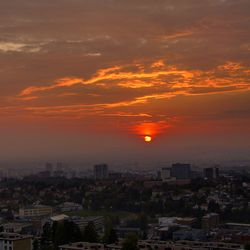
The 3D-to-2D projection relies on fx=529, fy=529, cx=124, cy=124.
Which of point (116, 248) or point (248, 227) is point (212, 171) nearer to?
point (248, 227)

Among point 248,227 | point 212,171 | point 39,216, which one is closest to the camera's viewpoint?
point 248,227

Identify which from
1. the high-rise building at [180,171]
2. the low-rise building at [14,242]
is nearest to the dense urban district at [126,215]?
the low-rise building at [14,242]

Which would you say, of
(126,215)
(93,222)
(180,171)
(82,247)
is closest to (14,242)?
(82,247)

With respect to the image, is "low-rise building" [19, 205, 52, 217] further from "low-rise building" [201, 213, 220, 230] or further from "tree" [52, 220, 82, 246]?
"tree" [52, 220, 82, 246]

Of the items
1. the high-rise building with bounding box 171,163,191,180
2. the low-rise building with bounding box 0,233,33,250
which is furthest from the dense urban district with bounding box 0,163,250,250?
the high-rise building with bounding box 171,163,191,180

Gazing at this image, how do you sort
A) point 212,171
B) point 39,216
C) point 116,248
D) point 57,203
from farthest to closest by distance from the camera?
point 212,171
point 57,203
point 39,216
point 116,248

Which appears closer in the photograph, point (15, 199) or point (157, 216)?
point (157, 216)

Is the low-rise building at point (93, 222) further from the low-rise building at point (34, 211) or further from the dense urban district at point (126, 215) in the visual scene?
the low-rise building at point (34, 211)

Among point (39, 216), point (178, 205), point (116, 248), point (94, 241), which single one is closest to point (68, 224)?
point (94, 241)
